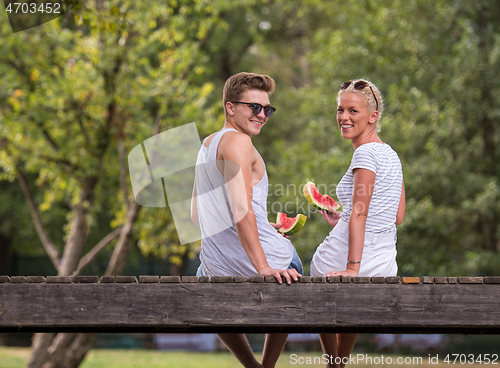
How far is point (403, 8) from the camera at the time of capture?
13969 mm

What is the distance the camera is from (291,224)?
11.7ft

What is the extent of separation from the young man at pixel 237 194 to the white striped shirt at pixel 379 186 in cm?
51

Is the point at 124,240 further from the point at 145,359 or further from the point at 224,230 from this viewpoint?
the point at 145,359

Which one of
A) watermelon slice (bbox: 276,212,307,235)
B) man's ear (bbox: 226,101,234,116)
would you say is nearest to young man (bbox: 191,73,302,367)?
man's ear (bbox: 226,101,234,116)

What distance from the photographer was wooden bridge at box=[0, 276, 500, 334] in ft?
8.16

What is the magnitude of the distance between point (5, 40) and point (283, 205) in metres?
7.10

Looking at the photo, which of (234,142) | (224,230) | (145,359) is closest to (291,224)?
(224,230)

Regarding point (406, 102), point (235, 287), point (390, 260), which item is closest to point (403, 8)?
point (406, 102)

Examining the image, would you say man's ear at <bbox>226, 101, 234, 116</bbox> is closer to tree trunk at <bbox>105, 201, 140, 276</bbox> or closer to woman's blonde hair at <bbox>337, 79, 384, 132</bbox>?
woman's blonde hair at <bbox>337, 79, 384, 132</bbox>

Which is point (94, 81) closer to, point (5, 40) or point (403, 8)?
point (5, 40)

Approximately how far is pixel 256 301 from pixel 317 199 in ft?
4.13

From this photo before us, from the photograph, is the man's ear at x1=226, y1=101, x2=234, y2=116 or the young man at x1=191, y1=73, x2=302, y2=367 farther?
the man's ear at x1=226, y1=101, x2=234, y2=116

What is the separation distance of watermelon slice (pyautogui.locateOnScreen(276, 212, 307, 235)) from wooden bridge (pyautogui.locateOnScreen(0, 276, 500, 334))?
96 centimetres

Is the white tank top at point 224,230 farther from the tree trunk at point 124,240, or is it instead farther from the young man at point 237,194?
the tree trunk at point 124,240
